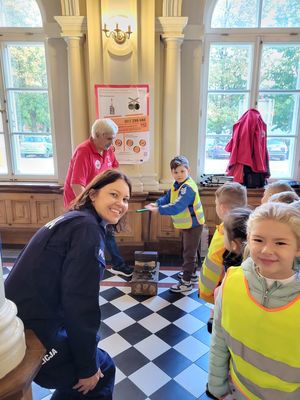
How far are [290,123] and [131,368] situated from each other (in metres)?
3.12

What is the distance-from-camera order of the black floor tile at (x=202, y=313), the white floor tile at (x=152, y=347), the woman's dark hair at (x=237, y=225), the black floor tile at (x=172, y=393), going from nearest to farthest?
1. the woman's dark hair at (x=237, y=225)
2. the black floor tile at (x=172, y=393)
3. the white floor tile at (x=152, y=347)
4. the black floor tile at (x=202, y=313)

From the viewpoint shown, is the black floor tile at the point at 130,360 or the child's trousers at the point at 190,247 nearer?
the black floor tile at the point at 130,360

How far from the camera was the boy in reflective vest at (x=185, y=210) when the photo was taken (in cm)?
265

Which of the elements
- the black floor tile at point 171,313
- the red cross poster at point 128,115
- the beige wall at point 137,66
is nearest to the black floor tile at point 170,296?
the black floor tile at point 171,313

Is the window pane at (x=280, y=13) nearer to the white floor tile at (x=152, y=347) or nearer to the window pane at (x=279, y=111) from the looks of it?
the window pane at (x=279, y=111)

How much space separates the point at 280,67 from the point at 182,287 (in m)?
2.62

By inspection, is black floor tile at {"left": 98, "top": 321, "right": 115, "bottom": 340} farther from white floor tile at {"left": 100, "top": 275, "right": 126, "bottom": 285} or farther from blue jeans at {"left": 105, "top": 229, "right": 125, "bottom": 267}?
blue jeans at {"left": 105, "top": 229, "right": 125, "bottom": 267}

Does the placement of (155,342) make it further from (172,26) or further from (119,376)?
(172,26)

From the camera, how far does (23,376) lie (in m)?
0.84

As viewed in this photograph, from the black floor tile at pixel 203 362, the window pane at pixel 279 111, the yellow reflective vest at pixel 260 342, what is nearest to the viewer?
the yellow reflective vest at pixel 260 342

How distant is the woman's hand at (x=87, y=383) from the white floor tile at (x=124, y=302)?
1.44 m

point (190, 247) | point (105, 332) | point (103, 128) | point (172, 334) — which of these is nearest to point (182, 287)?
point (190, 247)

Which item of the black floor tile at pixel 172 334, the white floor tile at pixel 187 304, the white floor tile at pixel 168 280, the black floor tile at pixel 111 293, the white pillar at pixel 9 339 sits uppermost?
the white pillar at pixel 9 339

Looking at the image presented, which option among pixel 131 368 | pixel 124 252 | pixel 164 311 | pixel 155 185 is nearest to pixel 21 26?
pixel 155 185
